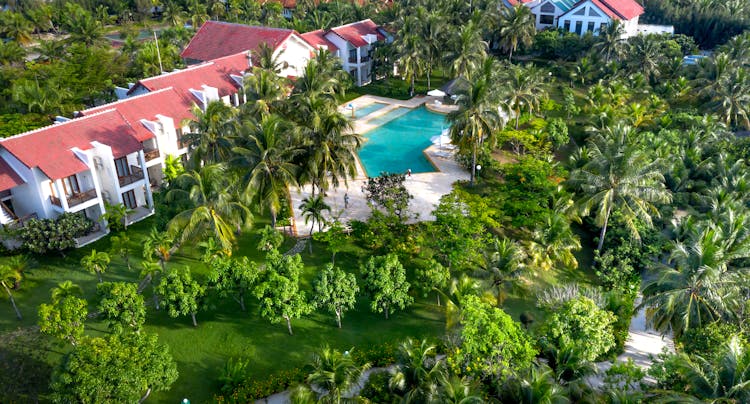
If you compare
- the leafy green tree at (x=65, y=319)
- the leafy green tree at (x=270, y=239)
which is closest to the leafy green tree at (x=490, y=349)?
the leafy green tree at (x=270, y=239)

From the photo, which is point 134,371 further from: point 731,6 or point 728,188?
point 731,6

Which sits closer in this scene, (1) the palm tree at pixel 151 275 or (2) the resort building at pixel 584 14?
(1) the palm tree at pixel 151 275

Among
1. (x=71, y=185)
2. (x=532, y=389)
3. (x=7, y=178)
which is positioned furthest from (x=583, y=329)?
(x=7, y=178)

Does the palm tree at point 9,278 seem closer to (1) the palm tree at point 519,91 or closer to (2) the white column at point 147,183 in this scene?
(2) the white column at point 147,183

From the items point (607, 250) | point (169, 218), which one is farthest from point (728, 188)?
point (169, 218)

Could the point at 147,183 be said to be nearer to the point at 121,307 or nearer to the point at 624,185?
the point at 121,307

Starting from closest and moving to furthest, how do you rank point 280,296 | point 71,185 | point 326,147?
point 280,296, point 326,147, point 71,185
